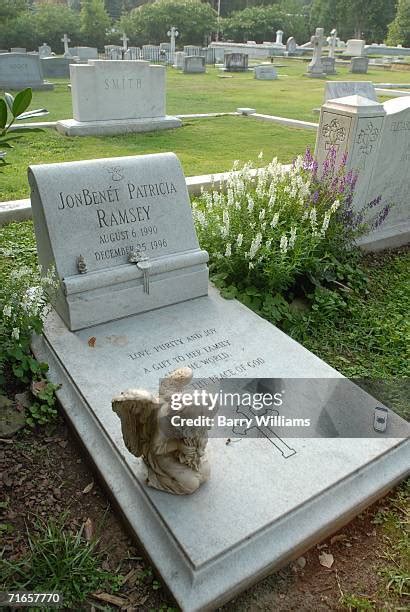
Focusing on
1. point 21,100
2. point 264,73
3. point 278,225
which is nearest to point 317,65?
point 264,73

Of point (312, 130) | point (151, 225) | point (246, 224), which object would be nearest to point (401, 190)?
point (246, 224)

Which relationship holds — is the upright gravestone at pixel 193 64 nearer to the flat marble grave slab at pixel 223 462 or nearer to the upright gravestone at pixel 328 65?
the upright gravestone at pixel 328 65

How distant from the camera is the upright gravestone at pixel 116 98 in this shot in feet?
33.6

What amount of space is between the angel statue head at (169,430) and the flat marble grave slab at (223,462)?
0.12 m

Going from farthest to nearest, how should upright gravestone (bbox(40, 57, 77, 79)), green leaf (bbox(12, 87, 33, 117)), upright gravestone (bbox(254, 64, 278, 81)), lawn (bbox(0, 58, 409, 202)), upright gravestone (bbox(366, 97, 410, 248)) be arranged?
upright gravestone (bbox(254, 64, 278, 81)) → upright gravestone (bbox(40, 57, 77, 79)) → lawn (bbox(0, 58, 409, 202)) → upright gravestone (bbox(366, 97, 410, 248)) → green leaf (bbox(12, 87, 33, 117))

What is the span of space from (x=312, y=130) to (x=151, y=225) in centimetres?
892

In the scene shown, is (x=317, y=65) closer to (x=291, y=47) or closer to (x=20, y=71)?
(x=20, y=71)

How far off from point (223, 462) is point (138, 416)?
0.69m

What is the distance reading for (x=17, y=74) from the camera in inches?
649

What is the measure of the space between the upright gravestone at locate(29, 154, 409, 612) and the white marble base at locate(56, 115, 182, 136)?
7.20 m

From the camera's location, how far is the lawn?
8.41m

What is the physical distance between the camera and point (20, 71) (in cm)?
1652

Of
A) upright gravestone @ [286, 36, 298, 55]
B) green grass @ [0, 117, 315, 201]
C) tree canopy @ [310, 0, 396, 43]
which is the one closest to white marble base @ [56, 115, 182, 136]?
green grass @ [0, 117, 315, 201]

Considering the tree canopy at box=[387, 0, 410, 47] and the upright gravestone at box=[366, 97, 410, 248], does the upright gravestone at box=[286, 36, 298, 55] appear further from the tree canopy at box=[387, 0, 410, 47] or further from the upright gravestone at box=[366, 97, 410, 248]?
the upright gravestone at box=[366, 97, 410, 248]
